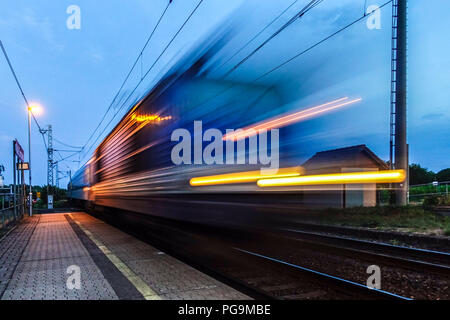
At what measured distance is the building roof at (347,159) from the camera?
3.20 metres

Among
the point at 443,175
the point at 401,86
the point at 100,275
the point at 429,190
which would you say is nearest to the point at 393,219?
the point at 401,86

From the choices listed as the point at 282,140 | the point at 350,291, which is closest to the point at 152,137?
the point at 282,140

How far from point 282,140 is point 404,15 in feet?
23.9

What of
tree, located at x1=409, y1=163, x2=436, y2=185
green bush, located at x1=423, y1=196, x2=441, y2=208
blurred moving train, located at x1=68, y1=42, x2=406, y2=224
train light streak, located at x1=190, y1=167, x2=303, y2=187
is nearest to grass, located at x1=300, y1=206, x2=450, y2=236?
green bush, located at x1=423, y1=196, x2=441, y2=208

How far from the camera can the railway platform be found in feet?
12.4

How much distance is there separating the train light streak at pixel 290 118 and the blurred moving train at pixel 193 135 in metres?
0.01

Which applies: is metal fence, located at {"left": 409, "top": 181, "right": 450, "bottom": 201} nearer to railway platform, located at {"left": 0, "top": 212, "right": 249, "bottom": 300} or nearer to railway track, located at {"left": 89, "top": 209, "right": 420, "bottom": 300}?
railway track, located at {"left": 89, "top": 209, "right": 420, "bottom": 300}

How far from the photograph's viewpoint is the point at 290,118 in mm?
3586

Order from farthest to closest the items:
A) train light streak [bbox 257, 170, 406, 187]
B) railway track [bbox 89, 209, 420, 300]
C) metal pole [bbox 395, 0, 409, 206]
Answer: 1. metal pole [bbox 395, 0, 409, 206]
2. railway track [bbox 89, 209, 420, 300]
3. train light streak [bbox 257, 170, 406, 187]

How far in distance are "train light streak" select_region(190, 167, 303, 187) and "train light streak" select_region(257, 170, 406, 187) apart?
0.23ft

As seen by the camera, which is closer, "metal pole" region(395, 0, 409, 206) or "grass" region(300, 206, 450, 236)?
"metal pole" region(395, 0, 409, 206)

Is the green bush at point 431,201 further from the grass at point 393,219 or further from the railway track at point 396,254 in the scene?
the railway track at point 396,254

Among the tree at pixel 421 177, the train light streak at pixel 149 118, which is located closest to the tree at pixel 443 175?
the tree at pixel 421 177

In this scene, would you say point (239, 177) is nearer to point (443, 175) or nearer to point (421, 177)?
point (421, 177)
